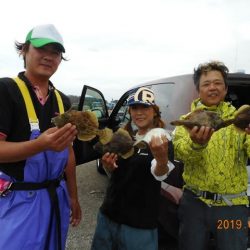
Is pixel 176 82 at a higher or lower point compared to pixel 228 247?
higher

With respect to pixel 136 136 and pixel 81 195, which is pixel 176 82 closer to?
pixel 136 136

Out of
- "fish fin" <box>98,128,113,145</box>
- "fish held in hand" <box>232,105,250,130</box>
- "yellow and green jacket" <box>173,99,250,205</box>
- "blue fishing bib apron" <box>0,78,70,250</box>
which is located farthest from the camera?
"yellow and green jacket" <box>173,99,250,205</box>

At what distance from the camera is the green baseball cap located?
2.23 m

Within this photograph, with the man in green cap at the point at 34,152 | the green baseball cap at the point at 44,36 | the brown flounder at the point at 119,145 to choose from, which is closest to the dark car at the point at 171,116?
the brown flounder at the point at 119,145

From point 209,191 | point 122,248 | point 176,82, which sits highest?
point 176,82

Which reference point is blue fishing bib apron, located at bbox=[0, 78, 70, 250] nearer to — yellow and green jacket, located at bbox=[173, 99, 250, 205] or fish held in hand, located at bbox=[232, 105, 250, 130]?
yellow and green jacket, located at bbox=[173, 99, 250, 205]

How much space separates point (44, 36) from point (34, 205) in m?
1.09

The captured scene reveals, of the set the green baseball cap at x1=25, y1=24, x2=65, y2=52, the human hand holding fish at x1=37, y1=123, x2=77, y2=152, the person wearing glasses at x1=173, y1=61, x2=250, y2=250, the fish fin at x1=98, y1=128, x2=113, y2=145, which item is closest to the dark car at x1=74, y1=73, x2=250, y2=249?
the person wearing glasses at x1=173, y1=61, x2=250, y2=250

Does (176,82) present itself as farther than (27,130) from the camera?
Yes

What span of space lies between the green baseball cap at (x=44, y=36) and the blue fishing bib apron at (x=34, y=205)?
29 centimetres

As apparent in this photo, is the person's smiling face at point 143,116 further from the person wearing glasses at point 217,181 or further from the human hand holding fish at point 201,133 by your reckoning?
the human hand holding fish at point 201,133

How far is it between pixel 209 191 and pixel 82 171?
604 centimetres

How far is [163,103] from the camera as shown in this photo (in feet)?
12.5

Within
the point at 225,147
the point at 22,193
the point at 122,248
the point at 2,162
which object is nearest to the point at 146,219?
the point at 122,248
